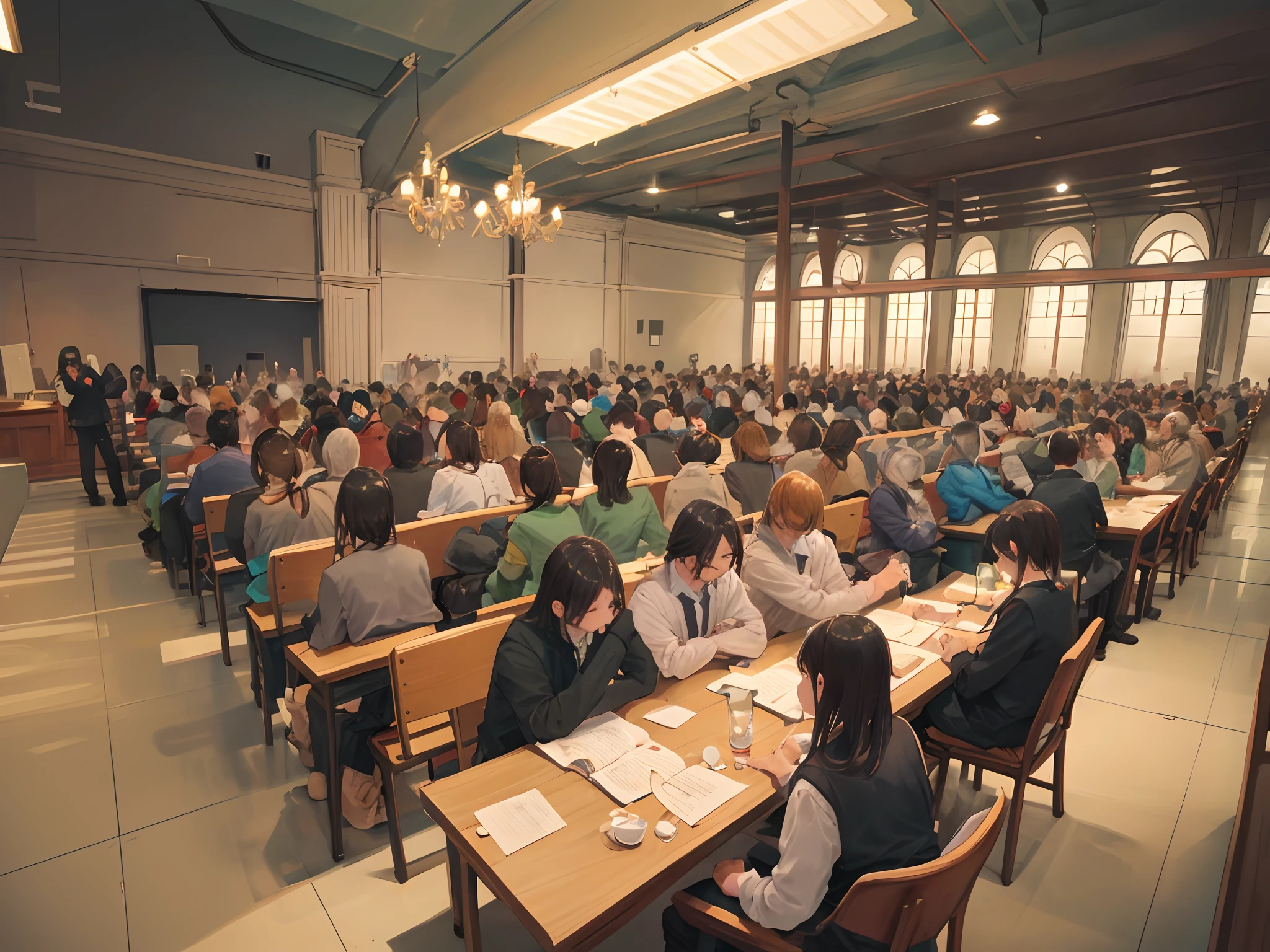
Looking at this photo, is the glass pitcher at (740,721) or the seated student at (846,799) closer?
the seated student at (846,799)

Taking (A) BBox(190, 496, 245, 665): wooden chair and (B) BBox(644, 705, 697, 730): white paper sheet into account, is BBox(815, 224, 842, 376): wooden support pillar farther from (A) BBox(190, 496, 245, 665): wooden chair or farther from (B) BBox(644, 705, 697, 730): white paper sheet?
(B) BBox(644, 705, 697, 730): white paper sheet

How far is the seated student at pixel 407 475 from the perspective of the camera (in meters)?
4.54

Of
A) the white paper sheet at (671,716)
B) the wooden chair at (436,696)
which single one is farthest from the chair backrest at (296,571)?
the white paper sheet at (671,716)

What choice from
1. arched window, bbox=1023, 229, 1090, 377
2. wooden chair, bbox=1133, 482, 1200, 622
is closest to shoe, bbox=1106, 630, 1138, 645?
wooden chair, bbox=1133, 482, 1200, 622

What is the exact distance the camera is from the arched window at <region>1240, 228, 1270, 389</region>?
5355 millimetres

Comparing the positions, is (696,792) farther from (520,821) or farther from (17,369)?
(17,369)

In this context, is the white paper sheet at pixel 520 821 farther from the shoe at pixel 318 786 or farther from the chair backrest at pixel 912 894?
the shoe at pixel 318 786

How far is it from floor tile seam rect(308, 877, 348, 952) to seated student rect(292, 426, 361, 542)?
1748mm

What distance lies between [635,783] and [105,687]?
12.8ft

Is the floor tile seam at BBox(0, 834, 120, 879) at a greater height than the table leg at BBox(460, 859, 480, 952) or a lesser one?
lesser

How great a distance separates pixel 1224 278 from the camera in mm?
5566

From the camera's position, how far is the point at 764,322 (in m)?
18.5

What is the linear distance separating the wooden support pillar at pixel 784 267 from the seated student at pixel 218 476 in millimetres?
7599

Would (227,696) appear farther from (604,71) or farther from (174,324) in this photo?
(174,324)
